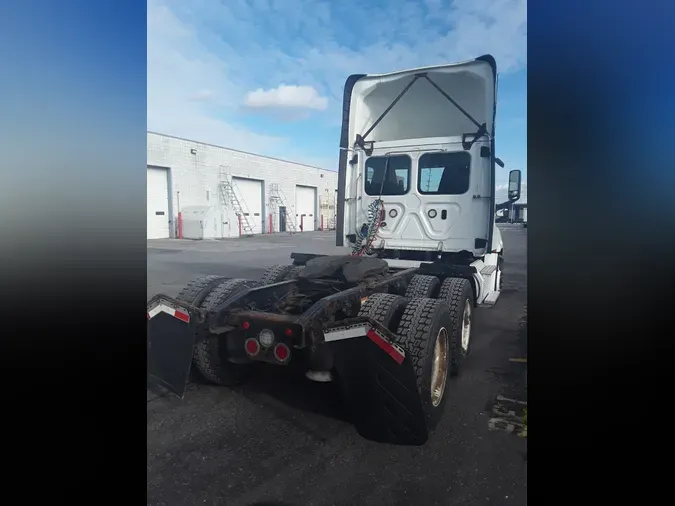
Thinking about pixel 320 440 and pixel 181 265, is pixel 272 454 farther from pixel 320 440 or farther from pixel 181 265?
pixel 181 265

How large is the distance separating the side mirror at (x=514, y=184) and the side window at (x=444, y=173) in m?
0.93

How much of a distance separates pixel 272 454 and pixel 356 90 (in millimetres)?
4885

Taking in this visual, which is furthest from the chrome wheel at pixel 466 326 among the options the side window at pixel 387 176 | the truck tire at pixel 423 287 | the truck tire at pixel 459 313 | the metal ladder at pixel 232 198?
the metal ladder at pixel 232 198

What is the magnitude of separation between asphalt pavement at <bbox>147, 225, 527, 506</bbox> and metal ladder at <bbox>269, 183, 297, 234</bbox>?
96.6 feet

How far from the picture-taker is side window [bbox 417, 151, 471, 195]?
5.68 metres

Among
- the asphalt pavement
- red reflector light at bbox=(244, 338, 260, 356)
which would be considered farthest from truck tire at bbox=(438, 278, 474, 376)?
red reflector light at bbox=(244, 338, 260, 356)

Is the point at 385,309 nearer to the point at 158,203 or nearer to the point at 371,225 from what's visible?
the point at 371,225

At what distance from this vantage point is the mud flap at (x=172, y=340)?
3.36 meters

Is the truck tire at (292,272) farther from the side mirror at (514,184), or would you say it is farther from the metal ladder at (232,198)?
the metal ladder at (232,198)

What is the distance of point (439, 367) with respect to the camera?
3621 mm

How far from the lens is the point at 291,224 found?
35.0m

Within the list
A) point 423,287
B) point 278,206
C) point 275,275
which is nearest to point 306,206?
point 278,206

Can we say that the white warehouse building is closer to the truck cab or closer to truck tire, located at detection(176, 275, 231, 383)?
the truck cab

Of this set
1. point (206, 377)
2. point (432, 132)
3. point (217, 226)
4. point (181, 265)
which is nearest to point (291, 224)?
point (217, 226)
